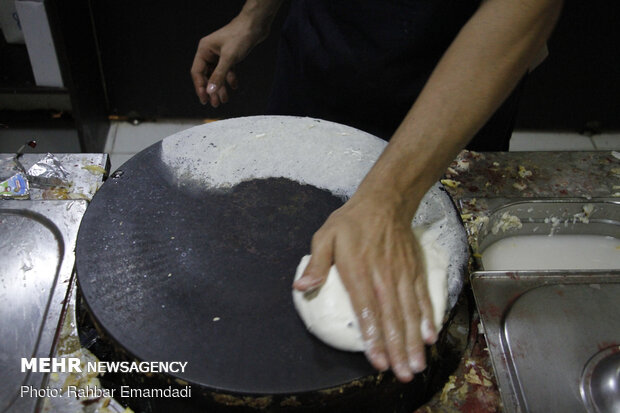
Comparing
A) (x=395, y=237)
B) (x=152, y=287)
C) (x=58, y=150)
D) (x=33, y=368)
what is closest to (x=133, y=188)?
(x=152, y=287)

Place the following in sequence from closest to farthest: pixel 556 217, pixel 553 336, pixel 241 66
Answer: pixel 553 336 → pixel 556 217 → pixel 241 66

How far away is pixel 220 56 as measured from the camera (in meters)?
1.51

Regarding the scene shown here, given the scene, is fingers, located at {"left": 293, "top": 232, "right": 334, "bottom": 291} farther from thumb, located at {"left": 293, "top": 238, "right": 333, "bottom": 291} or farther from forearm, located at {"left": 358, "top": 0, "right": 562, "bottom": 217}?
forearm, located at {"left": 358, "top": 0, "right": 562, "bottom": 217}

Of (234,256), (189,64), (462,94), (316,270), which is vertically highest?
(462,94)

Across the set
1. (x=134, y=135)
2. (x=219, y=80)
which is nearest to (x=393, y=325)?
(x=219, y=80)

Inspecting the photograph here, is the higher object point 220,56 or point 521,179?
point 220,56

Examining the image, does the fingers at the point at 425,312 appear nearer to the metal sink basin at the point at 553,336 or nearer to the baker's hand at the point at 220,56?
the metal sink basin at the point at 553,336

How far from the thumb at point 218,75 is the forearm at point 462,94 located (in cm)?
74

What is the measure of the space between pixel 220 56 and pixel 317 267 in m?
0.91

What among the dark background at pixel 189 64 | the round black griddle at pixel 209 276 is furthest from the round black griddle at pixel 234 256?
the dark background at pixel 189 64

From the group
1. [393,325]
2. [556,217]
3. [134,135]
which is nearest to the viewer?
[393,325]

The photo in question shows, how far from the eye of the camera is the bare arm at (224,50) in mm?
1501

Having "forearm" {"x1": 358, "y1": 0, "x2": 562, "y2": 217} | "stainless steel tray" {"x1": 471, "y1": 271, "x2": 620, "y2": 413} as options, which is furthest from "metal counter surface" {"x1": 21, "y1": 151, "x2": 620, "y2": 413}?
"forearm" {"x1": 358, "y1": 0, "x2": 562, "y2": 217}

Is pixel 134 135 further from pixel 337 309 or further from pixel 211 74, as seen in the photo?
pixel 337 309
